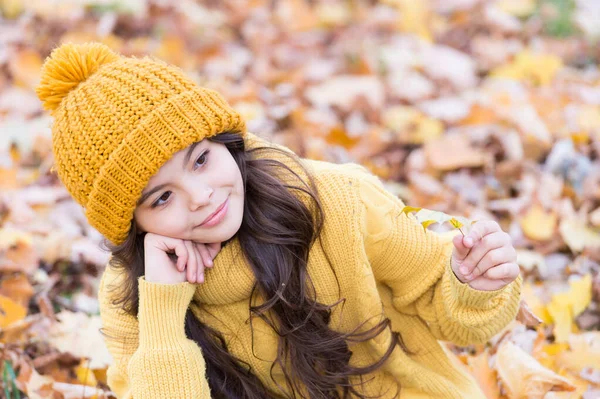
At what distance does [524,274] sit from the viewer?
2.67 metres

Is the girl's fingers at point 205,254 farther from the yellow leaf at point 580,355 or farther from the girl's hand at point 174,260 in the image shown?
the yellow leaf at point 580,355

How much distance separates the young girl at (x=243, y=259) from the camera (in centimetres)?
162

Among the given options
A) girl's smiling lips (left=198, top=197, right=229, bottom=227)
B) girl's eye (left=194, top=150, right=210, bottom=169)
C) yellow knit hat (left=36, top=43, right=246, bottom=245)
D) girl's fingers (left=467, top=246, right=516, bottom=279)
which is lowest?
girl's fingers (left=467, top=246, right=516, bottom=279)

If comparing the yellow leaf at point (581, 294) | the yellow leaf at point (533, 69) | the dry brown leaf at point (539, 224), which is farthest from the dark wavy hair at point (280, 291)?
the yellow leaf at point (533, 69)

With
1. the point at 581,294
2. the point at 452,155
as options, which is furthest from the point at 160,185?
the point at 452,155

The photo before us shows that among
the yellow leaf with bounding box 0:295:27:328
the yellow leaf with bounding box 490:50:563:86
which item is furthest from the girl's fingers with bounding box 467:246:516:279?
the yellow leaf with bounding box 490:50:563:86

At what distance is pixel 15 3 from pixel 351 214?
374 cm

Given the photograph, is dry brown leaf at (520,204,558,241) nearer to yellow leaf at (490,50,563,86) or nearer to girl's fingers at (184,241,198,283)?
yellow leaf at (490,50,563,86)

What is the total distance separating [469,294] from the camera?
1.75m

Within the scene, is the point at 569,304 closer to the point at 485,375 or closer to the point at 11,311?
the point at 485,375

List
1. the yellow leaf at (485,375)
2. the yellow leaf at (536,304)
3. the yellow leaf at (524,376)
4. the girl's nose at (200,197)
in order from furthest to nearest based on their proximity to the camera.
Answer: the yellow leaf at (536,304) < the yellow leaf at (485,375) < the yellow leaf at (524,376) < the girl's nose at (200,197)

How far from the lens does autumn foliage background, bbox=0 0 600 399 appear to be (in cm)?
236

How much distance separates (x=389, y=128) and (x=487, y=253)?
2.09 meters

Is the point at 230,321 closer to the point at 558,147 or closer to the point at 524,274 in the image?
the point at 524,274
